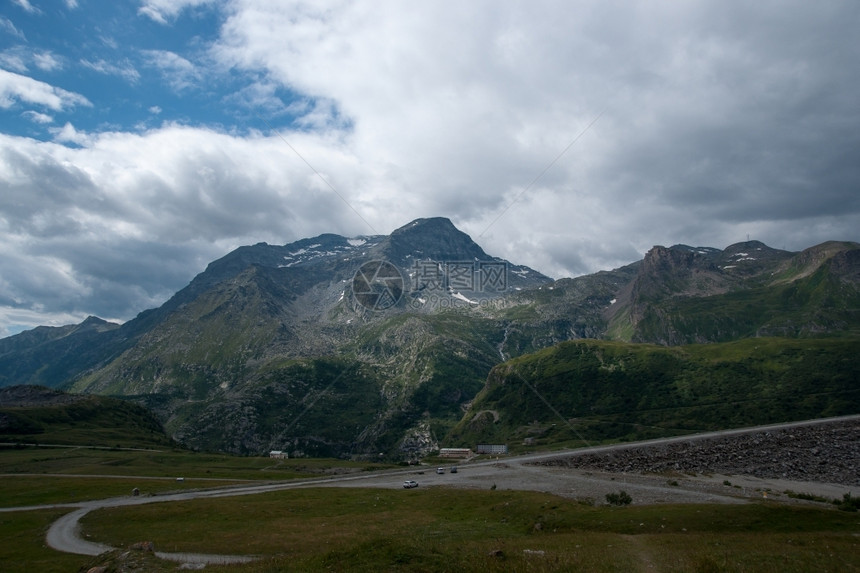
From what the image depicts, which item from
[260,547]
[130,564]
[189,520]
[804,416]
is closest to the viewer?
[130,564]

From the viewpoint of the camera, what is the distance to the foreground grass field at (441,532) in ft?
89.7

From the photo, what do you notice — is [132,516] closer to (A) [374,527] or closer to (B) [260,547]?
(B) [260,547]

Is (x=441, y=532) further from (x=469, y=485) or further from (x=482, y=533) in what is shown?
(x=469, y=485)

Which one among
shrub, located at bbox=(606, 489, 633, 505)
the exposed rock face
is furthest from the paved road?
the exposed rock face

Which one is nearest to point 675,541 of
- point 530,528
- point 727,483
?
point 530,528

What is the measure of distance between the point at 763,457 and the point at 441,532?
105m

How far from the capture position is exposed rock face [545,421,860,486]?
103 m

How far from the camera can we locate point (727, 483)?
85188 millimetres

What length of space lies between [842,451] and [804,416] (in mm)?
77494

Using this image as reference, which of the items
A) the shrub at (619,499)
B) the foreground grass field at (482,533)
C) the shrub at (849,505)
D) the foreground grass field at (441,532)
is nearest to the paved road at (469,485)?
the foreground grass field at (441,532)

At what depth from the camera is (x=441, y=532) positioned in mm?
45812

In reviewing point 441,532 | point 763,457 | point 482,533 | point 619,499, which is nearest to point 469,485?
point 619,499

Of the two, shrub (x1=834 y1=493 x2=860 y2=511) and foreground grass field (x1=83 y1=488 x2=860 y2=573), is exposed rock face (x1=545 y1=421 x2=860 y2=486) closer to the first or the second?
shrub (x1=834 y1=493 x2=860 y2=511)

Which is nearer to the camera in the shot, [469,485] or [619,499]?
[619,499]
